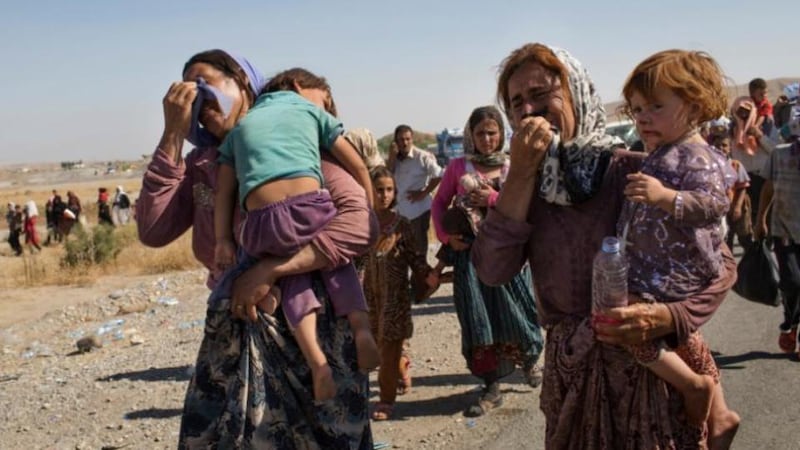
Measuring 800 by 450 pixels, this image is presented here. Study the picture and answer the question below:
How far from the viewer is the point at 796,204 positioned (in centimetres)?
636

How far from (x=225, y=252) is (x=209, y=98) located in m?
0.55

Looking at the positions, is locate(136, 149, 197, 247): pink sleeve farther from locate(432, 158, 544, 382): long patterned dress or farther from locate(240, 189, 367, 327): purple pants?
locate(432, 158, 544, 382): long patterned dress

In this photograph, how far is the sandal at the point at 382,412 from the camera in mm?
5875

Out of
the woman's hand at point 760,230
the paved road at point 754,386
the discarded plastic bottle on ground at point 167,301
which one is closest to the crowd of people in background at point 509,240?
the paved road at point 754,386

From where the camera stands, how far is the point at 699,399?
2672 mm

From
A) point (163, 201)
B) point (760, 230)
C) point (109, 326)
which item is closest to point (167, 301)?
point (109, 326)

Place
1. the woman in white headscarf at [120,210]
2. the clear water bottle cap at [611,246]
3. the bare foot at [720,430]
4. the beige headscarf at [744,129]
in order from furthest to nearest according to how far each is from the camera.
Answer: the woman in white headscarf at [120,210]
the beige headscarf at [744,129]
the bare foot at [720,430]
the clear water bottle cap at [611,246]

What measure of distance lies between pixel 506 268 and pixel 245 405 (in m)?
0.97

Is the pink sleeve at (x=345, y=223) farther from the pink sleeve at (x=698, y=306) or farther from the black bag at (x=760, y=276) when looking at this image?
the black bag at (x=760, y=276)

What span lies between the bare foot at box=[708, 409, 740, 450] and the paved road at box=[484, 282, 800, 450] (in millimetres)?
2339

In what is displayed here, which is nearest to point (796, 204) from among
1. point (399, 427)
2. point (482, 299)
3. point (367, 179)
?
point (482, 299)

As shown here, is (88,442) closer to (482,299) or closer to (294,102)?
(482,299)

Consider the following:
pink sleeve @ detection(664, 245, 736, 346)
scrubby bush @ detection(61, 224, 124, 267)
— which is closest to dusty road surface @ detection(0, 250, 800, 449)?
pink sleeve @ detection(664, 245, 736, 346)

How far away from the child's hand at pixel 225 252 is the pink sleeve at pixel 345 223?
32 centimetres
